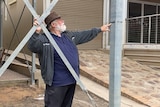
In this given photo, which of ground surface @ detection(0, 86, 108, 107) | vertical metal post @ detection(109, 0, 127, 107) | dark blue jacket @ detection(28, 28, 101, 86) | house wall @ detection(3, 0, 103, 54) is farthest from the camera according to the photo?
house wall @ detection(3, 0, 103, 54)

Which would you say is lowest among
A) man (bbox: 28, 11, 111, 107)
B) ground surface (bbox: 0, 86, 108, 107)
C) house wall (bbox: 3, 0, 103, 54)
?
ground surface (bbox: 0, 86, 108, 107)

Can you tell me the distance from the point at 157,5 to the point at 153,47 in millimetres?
4658

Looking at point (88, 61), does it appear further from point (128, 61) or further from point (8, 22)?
point (8, 22)

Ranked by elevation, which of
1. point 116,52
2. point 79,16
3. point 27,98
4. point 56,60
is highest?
point 79,16

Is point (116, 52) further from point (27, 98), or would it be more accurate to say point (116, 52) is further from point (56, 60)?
point (27, 98)

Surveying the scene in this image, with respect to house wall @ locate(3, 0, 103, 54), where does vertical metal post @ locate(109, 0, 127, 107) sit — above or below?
below

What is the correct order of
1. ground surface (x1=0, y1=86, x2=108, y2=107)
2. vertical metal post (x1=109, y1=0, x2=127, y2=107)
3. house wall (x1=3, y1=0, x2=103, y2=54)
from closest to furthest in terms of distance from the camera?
vertical metal post (x1=109, y1=0, x2=127, y2=107), ground surface (x1=0, y1=86, x2=108, y2=107), house wall (x1=3, y1=0, x2=103, y2=54)

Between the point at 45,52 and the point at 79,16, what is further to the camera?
the point at 79,16

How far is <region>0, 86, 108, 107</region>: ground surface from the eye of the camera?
540 centimetres

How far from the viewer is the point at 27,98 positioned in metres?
5.82

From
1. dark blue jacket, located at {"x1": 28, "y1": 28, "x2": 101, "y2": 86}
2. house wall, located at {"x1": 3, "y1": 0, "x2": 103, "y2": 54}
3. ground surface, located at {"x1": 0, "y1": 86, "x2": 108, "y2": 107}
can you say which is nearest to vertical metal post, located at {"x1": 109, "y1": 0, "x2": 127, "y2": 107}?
dark blue jacket, located at {"x1": 28, "y1": 28, "x2": 101, "y2": 86}

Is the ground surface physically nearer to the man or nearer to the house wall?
the man

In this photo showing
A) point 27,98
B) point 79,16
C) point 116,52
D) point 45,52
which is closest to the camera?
point 116,52

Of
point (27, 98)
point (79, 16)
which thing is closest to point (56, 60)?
point (27, 98)
